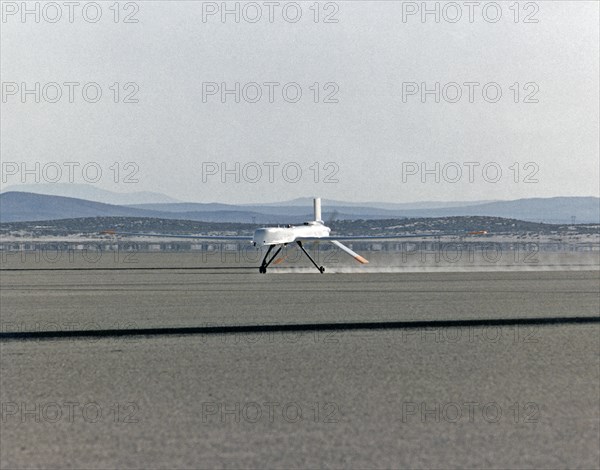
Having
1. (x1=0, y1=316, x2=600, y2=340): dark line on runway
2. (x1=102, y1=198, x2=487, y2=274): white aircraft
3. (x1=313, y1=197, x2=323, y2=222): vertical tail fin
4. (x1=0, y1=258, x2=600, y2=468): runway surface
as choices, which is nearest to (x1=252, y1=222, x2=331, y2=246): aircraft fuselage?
(x1=102, y1=198, x2=487, y2=274): white aircraft

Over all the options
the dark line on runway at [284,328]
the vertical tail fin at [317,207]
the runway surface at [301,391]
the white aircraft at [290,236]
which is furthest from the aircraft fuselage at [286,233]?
the dark line on runway at [284,328]

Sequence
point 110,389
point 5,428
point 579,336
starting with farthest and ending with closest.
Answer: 1. point 579,336
2. point 110,389
3. point 5,428

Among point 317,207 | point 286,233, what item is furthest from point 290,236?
point 317,207

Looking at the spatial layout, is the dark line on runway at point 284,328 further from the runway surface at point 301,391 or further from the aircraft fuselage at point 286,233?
the aircraft fuselage at point 286,233

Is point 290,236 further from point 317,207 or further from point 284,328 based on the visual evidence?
point 284,328

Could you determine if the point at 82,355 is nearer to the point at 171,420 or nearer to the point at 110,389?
the point at 110,389

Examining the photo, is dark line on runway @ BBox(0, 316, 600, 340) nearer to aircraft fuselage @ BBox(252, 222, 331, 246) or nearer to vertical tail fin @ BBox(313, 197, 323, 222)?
aircraft fuselage @ BBox(252, 222, 331, 246)

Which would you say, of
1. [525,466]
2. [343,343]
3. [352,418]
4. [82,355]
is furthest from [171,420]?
[343,343]
